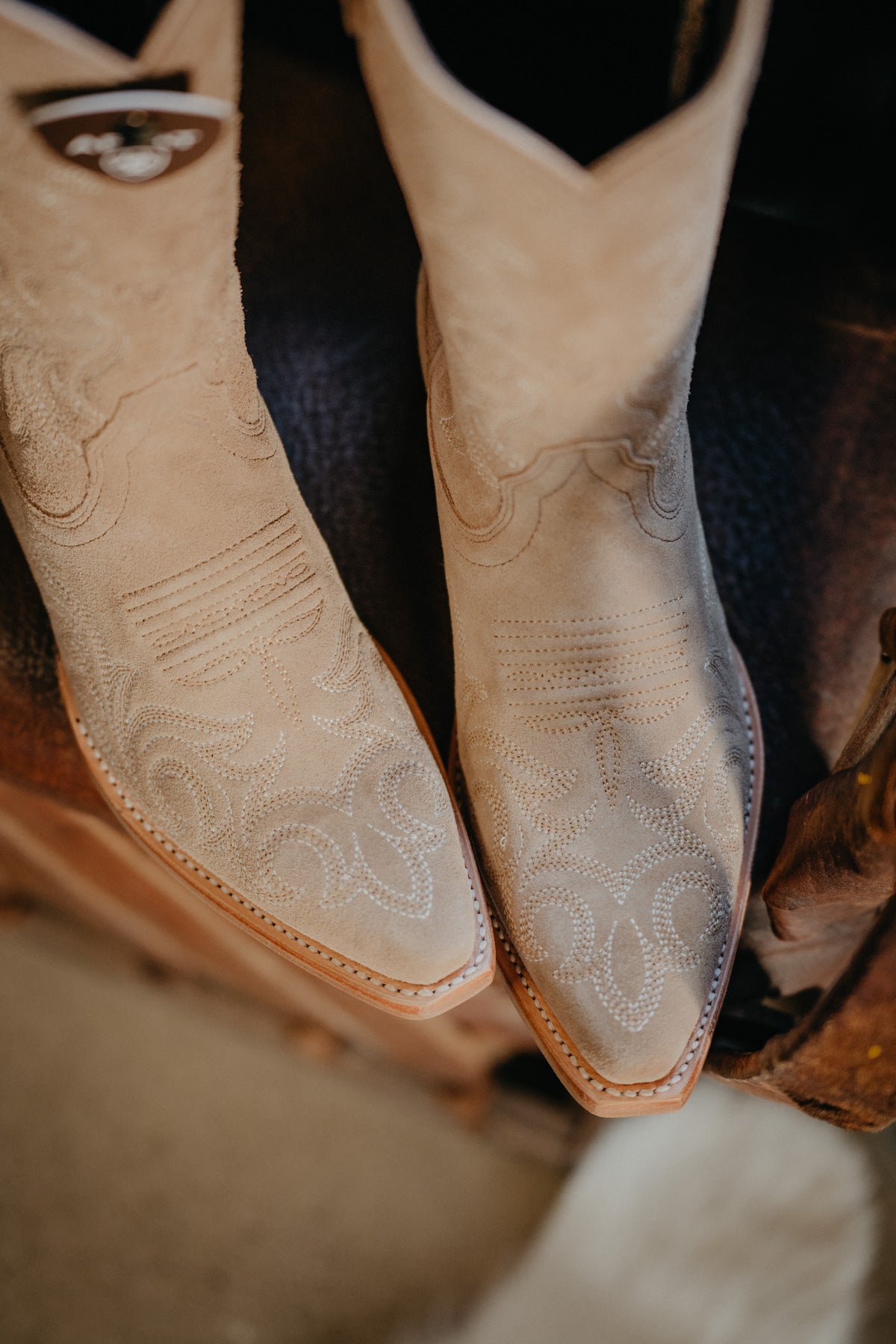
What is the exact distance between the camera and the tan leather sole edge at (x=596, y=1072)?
0.48m

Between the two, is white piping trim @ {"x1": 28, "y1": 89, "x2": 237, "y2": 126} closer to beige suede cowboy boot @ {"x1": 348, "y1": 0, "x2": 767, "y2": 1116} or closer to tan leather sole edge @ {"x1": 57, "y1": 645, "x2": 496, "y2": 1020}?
beige suede cowboy boot @ {"x1": 348, "y1": 0, "x2": 767, "y2": 1116}

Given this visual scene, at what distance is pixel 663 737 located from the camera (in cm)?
52

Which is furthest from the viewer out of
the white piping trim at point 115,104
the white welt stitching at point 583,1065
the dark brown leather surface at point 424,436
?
the dark brown leather surface at point 424,436

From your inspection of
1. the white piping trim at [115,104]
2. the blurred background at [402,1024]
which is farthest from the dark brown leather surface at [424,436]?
the white piping trim at [115,104]

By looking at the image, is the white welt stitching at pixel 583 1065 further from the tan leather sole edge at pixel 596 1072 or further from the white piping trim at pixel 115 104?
the white piping trim at pixel 115 104

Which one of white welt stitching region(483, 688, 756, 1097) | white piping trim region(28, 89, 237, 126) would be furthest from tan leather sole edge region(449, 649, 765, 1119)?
white piping trim region(28, 89, 237, 126)

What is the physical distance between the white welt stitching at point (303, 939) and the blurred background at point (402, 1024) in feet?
0.28

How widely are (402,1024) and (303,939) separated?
49cm

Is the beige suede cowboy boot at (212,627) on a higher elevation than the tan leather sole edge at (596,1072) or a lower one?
higher

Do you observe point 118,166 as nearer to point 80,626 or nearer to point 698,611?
point 80,626

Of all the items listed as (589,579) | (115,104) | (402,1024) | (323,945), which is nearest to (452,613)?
(589,579)

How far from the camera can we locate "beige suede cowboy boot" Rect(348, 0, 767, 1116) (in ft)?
1.25

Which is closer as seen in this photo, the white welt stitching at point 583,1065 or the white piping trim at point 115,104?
the white piping trim at point 115,104

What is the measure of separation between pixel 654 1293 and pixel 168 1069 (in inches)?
26.4
